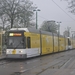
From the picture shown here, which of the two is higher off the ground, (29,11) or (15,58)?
(29,11)

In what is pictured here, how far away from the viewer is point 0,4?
136 ft

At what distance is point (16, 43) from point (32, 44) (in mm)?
2541

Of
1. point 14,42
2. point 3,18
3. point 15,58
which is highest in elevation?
point 3,18

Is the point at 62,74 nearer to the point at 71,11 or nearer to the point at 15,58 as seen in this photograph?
the point at 15,58

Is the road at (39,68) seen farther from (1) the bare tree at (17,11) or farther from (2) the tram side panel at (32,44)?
(1) the bare tree at (17,11)

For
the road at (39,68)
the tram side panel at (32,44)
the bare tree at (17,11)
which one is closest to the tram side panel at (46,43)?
the tram side panel at (32,44)

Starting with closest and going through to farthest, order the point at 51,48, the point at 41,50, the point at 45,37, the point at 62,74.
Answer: the point at 62,74
the point at 41,50
the point at 45,37
the point at 51,48

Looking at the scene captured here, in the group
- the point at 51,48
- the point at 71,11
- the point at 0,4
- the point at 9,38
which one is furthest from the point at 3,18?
the point at 9,38

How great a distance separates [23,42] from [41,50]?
21.7 feet

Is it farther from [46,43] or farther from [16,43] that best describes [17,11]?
[16,43]

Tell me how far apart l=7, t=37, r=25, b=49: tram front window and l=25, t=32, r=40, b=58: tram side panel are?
31.1 inches

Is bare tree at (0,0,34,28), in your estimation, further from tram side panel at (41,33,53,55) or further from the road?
the road

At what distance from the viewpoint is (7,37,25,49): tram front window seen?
26.6 m

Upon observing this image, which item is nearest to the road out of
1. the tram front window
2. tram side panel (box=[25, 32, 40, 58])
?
the tram front window
